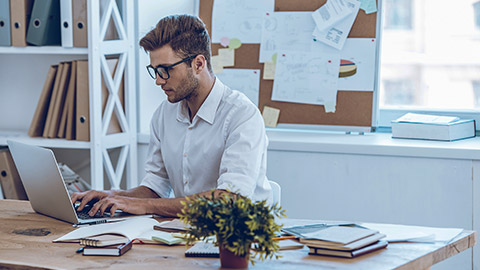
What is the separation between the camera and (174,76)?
7.55 feet

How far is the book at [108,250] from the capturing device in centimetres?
165

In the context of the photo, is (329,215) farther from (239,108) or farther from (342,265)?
(342,265)

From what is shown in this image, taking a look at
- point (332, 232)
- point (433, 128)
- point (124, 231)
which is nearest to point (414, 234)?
point (332, 232)

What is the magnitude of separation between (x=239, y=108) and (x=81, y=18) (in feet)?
3.72

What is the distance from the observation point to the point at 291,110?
3.31 meters

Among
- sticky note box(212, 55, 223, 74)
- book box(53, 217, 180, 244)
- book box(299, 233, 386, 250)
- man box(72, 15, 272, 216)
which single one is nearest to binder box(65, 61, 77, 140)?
sticky note box(212, 55, 223, 74)

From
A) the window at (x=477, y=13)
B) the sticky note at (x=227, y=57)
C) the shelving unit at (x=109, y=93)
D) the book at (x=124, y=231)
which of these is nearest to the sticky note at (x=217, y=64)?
the sticky note at (x=227, y=57)

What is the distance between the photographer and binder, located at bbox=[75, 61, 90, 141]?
3.10 m

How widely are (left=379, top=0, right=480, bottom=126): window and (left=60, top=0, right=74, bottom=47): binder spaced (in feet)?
4.87

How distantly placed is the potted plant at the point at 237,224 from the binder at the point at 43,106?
192 centimetres

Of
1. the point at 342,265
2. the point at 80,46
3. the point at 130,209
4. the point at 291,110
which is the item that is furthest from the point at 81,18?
the point at 342,265

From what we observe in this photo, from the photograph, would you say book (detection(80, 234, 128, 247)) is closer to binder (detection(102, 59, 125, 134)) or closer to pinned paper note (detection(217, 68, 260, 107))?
binder (detection(102, 59, 125, 134))

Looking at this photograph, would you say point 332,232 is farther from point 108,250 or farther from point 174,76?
point 174,76

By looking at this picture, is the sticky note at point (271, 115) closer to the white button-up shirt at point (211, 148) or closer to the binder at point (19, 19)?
the white button-up shirt at point (211, 148)
